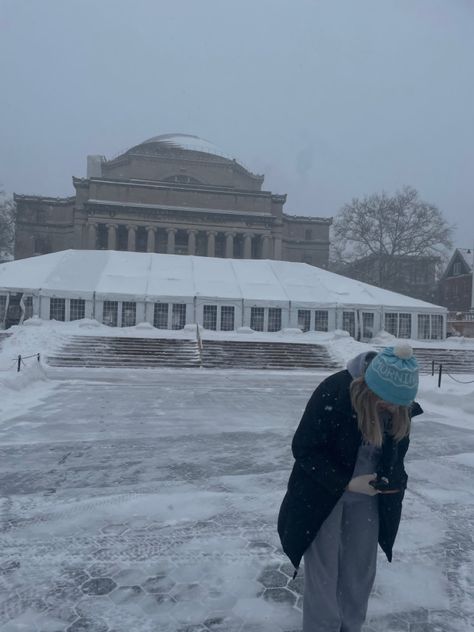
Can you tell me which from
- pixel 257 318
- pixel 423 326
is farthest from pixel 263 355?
pixel 423 326

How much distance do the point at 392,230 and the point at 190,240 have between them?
23185mm

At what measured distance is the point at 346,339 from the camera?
27688 millimetres

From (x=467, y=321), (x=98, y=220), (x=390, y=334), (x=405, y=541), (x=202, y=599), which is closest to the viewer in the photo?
(x=202, y=599)

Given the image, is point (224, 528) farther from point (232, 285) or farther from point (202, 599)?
point (232, 285)

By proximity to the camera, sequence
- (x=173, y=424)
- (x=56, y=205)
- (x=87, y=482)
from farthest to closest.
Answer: (x=56, y=205), (x=173, y=424), (x=87, y=482)

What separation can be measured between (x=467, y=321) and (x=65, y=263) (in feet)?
100.0

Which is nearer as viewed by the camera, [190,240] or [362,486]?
[362,486]

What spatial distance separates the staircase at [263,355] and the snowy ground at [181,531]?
45.7ft

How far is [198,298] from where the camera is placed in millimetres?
30531

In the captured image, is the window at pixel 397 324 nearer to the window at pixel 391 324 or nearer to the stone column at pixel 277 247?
the window at pixel 391 324

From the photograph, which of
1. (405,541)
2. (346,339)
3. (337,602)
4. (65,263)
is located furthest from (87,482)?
(65,263)

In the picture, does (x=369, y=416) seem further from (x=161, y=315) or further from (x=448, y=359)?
(x=161, y=315)

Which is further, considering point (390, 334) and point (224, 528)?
point (390, 334)

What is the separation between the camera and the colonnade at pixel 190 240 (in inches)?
2260
